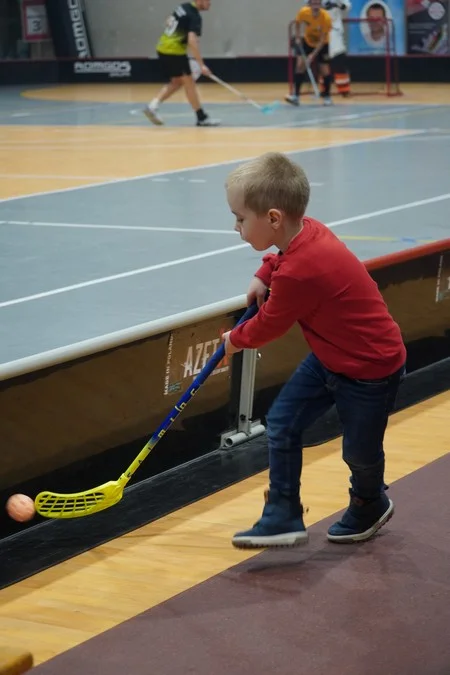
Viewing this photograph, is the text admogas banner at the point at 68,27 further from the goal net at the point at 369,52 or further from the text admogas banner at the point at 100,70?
the goal net at the point at 369,52

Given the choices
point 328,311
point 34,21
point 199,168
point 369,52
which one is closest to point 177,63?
point 199,168

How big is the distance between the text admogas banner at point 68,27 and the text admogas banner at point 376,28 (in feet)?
21.9

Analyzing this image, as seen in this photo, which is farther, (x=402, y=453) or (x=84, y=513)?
(x=402, y=453)

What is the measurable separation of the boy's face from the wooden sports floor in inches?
41.3

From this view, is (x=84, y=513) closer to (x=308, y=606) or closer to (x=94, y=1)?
(x=308, y=606)

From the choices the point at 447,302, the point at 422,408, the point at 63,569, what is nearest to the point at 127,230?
the point at 447,302

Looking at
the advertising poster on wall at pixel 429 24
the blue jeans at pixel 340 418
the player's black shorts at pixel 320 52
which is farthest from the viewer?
the advertising poster on wall at pixel 429 24

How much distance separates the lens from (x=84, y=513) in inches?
176

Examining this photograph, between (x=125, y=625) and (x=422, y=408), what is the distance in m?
2.68

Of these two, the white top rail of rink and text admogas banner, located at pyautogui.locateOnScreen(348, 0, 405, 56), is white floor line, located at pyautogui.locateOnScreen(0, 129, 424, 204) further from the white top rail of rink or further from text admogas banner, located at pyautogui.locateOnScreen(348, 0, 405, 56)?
text admogas banner, located at pyautogui.locateOnScreen(348, 0, 405, 56)

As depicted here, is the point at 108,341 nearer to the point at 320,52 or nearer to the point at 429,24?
the point at 320,52

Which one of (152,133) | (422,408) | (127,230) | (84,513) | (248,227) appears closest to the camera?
(248,227)

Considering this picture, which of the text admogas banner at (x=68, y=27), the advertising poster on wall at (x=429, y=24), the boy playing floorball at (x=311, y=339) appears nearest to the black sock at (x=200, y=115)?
the advertising poster on wall at (x=429, y=24)

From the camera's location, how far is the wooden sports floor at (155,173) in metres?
4.02
